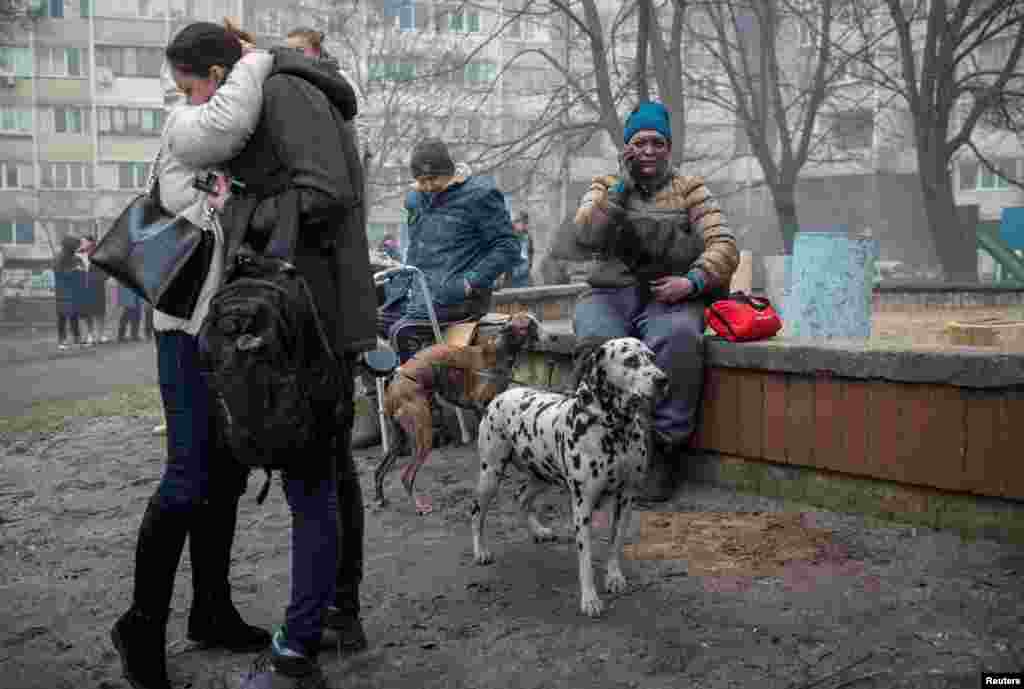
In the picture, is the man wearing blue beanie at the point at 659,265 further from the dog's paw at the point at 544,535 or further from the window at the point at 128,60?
the window at the point at 128,60

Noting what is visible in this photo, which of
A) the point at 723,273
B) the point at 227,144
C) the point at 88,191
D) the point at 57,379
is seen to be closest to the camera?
the point at 227,144

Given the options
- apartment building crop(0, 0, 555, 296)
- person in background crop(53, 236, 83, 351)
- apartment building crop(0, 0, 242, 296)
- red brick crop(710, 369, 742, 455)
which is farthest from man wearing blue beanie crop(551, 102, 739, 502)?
apartment building crop(0, 0, 242, 296)

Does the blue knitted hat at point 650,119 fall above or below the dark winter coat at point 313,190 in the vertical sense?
above

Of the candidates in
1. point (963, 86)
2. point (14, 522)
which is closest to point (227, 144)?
point (14, 522)

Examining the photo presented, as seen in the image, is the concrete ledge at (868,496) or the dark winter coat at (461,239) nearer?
the concrete ledge at (868,496)

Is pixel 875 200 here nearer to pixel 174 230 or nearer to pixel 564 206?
pixel 564 206

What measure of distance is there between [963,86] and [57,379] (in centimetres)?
1607

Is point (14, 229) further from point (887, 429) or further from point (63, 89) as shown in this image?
point (887, 429)

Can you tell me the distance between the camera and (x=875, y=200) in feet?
166

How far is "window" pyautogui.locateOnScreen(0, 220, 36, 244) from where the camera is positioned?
57.2 m

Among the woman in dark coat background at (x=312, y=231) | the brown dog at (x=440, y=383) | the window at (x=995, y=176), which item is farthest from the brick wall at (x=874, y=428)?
the window at (x=995, y=176)

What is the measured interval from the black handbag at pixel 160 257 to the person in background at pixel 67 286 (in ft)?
60.3

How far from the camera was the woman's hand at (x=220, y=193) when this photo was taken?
3.35 m

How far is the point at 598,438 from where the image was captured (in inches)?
167
